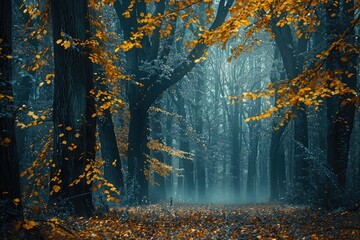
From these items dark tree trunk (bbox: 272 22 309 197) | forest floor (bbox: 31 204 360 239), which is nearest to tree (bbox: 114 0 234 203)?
dark tree trunk (bbox: 272 22 309 197)

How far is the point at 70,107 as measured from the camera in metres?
8.66

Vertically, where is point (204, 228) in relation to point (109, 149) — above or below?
below

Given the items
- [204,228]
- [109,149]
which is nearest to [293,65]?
[109,149]

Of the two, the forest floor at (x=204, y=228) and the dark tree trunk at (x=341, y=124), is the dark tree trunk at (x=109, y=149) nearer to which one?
the forest floor at (x=204, y=228)

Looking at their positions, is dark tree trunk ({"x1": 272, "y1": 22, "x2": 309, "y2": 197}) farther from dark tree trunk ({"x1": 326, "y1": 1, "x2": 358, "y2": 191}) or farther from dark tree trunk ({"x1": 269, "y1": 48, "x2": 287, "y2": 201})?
dark tree trunk ({"x1": 269, "y1": 48, "x2": 287, "y2": 201})

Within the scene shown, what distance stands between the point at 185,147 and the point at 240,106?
23.6 ft

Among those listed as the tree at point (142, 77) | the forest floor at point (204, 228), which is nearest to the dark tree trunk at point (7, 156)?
the forest floor at point (204, 228)

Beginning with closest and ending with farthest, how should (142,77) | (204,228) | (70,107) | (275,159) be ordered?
(204,228) < (70,107) < (142,77) < (275,159)

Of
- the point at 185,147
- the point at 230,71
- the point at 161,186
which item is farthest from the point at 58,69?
the point at 230,71

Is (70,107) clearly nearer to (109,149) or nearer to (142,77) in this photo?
(109,149)

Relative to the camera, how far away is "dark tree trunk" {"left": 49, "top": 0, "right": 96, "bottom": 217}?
337 inches

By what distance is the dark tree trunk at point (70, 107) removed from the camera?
856 cm

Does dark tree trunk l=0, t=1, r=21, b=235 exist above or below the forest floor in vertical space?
above

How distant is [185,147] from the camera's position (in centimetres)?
2994
